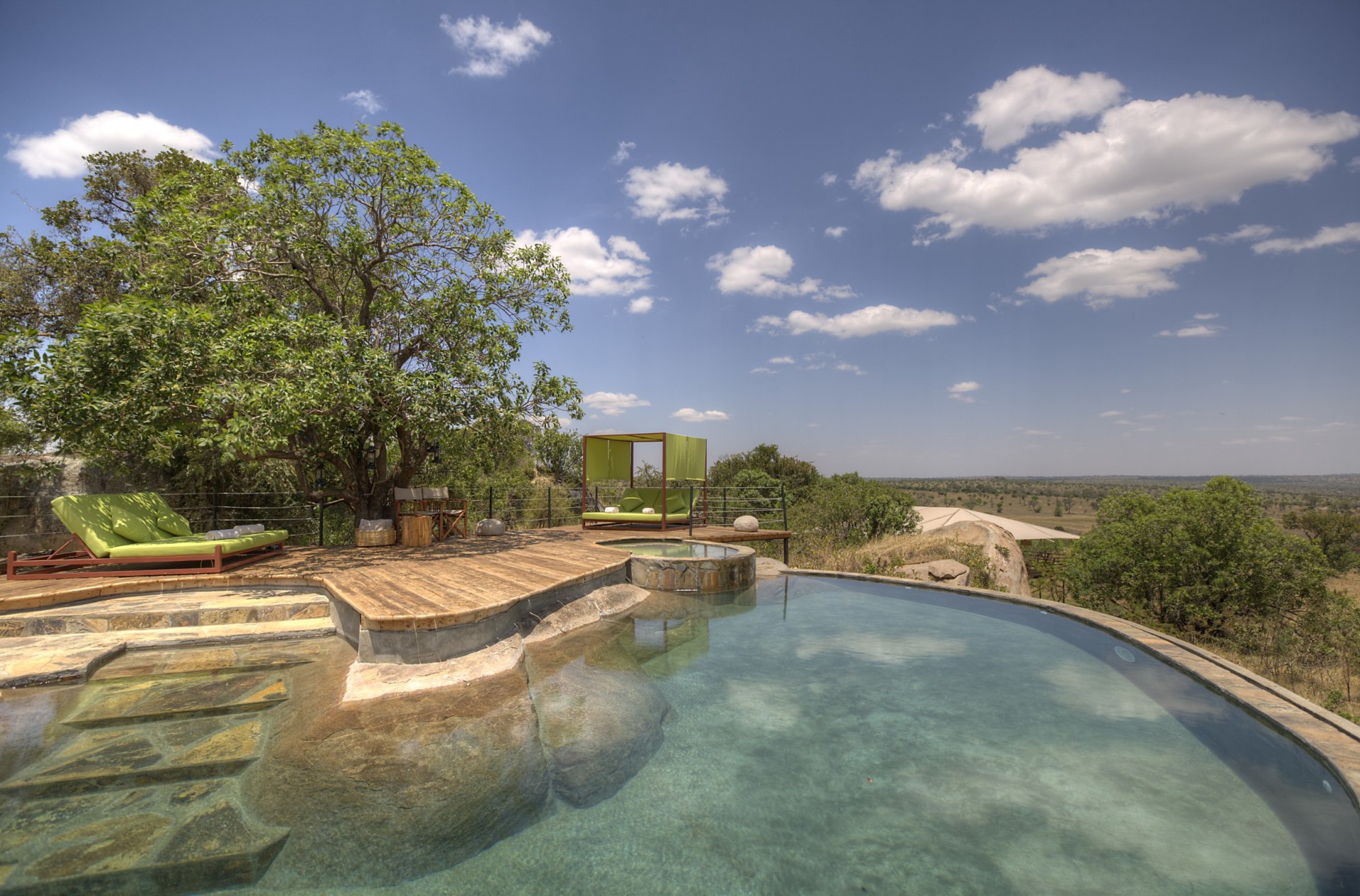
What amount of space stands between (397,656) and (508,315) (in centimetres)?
582

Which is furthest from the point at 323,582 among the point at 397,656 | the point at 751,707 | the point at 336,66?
the point at 336,66

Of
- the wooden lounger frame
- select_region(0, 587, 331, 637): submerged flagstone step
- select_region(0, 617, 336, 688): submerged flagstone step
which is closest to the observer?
select_region(0, 617, 336, 688): submerged flagstone step

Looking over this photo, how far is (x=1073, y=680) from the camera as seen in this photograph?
15.3ft

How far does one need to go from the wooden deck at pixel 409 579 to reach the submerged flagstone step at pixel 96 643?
1.54 feet

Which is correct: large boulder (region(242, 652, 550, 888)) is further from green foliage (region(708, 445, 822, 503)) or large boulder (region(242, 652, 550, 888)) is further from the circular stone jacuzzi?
green foliage (region(708, 445, 822, 503))

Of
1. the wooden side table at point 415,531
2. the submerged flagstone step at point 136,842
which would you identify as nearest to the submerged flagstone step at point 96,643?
the submerged flagstone step at point 136,842

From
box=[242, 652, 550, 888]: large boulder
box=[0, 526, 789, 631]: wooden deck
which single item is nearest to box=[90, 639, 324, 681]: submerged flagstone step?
box=[0, 526, 789, 631]: wooden deck

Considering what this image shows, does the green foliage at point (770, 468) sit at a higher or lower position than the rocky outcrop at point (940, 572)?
higher

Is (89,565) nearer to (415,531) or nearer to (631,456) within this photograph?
(415,531)

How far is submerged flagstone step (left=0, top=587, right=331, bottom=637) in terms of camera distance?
467 cm

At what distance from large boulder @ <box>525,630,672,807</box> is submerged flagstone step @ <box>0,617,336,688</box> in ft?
7.49

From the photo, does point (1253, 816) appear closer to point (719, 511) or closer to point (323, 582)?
point (323, 582)

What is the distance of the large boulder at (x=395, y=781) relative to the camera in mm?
2367

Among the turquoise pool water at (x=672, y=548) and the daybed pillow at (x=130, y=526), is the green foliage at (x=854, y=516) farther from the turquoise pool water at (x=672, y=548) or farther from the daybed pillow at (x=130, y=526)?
the daybed pillow at (x=130, y=526)
